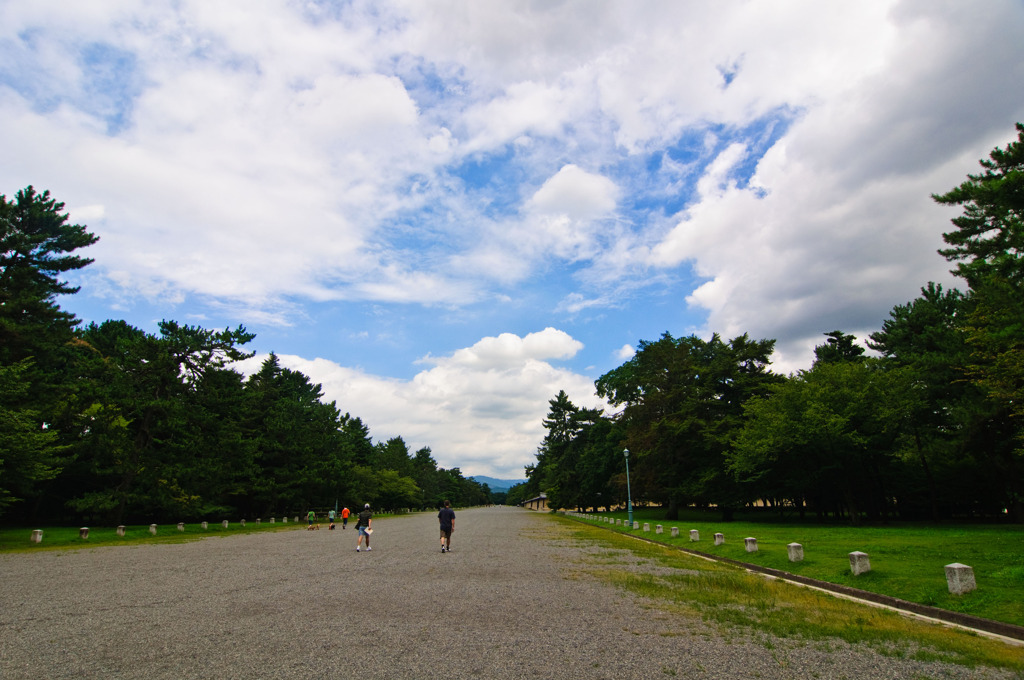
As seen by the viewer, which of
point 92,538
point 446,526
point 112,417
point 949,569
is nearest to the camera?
point 949,569

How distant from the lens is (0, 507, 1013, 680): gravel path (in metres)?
5.79

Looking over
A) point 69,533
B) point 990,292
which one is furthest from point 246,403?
point 990,292

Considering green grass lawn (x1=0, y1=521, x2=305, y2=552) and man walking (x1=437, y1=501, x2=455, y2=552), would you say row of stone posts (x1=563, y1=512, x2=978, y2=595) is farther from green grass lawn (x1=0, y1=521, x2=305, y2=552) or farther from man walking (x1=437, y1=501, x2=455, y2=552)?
green grass lawn (x1=0, y1=521, x2=305, y2=552)

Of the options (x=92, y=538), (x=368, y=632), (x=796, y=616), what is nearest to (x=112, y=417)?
(x=92, y=538)

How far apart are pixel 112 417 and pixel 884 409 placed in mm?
44629

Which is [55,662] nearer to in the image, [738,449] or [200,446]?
[200,446]

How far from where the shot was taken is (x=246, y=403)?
136 feet

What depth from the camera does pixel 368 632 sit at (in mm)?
7367

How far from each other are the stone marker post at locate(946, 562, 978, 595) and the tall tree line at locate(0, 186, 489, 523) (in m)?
30.3

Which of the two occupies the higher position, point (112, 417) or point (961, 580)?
point (112, 417)

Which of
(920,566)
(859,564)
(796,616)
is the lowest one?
(920,566)

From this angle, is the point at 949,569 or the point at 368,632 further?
the point at 949,569

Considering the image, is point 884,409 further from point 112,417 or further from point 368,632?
point 112,417

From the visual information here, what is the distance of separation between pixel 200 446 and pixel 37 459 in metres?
10.6
